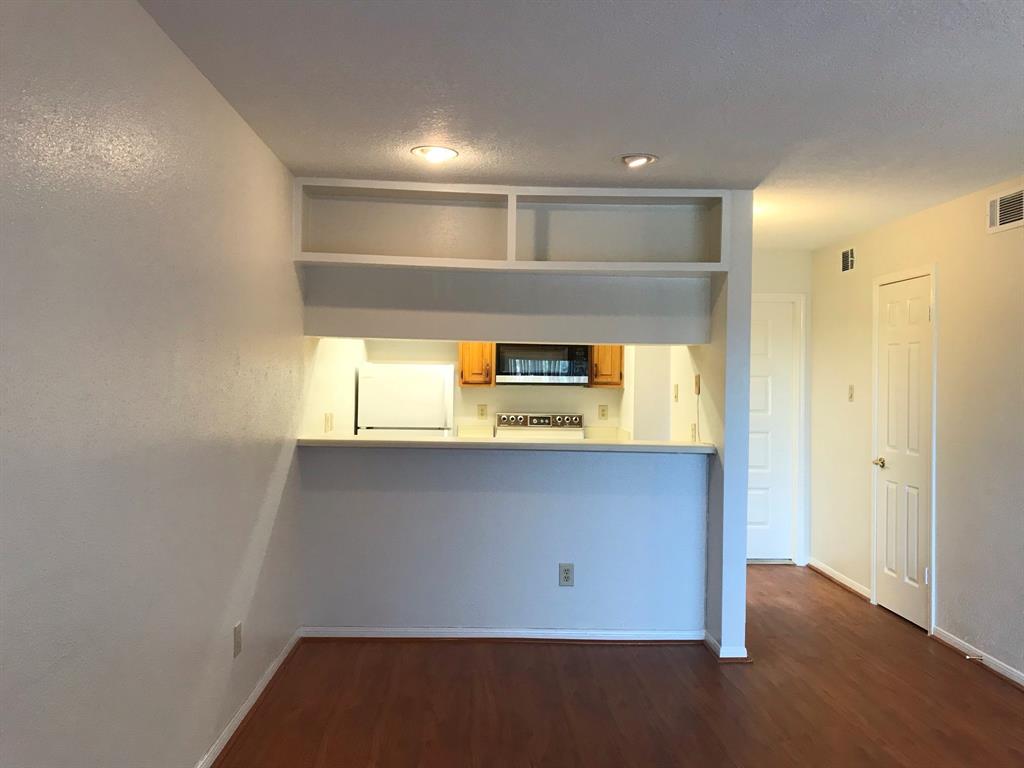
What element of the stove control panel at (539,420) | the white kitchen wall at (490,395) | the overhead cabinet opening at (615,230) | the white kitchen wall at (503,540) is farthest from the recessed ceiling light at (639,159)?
the stove control panel at (539,420)

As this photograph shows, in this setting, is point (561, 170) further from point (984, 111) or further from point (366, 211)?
point (984, 111)

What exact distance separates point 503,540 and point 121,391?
2352mm

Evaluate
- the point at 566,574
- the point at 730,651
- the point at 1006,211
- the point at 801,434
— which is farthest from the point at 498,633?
the point at 1006,211

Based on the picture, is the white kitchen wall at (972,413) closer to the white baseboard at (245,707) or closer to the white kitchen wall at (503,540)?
the white kitchen wall at (503,540)

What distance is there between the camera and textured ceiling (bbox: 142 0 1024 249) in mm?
1895

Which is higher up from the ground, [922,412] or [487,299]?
[487,299]

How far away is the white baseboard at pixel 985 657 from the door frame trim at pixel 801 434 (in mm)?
1526

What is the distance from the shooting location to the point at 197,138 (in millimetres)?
2283

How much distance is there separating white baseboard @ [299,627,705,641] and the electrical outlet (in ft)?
0.85

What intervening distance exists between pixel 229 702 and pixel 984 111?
3.50 meters

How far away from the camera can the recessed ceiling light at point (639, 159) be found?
306 cm

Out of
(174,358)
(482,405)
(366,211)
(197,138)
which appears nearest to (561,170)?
(366,211)

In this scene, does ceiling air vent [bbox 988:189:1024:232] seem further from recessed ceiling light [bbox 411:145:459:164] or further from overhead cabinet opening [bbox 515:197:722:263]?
recessed ceiling light [bbox 411:145:459:164]

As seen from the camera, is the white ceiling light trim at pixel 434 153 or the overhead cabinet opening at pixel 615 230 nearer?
the white ceiling light trim at pixel 434 153
